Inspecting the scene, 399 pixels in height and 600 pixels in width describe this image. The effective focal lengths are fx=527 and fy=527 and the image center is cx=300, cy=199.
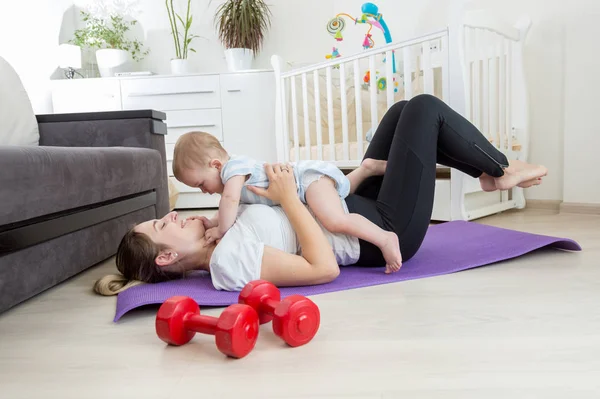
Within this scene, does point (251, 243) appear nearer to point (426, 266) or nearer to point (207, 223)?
point (207, 223)

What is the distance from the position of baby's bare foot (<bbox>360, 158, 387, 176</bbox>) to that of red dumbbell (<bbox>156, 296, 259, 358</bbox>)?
80cm

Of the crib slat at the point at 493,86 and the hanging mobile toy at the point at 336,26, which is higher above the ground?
the hanging mobile toy at the point at 336,26

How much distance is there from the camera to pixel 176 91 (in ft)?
11.9

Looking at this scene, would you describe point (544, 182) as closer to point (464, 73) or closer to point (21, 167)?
point (464, 73)

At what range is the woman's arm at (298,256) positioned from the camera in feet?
4.30

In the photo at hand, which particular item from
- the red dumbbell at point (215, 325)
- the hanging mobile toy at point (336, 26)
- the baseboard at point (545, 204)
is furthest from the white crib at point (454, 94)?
the red dumbbell at point (215, 325)

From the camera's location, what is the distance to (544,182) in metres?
2.92

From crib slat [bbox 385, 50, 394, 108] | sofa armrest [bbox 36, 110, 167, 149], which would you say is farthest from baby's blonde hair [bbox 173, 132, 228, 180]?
crib slat [bbox 385, 50, 394, 108]

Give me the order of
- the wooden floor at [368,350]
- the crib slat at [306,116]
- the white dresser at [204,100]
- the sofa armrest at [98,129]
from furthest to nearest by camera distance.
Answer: the white dresser at [204,100]
the crib slat at [306,116]
the sofa armrest at [98,129]
the wooden floor at [368,350]

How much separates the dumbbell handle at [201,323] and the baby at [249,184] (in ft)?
1.18

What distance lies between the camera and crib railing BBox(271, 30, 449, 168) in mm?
2461

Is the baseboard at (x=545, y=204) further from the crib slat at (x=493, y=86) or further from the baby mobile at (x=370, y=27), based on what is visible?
the baby mobile at (x=370, y=27)

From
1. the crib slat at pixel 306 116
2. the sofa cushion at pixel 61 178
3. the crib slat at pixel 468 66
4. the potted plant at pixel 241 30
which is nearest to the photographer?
the sofa cushion at pixel 61 178

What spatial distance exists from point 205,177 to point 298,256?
31cm
